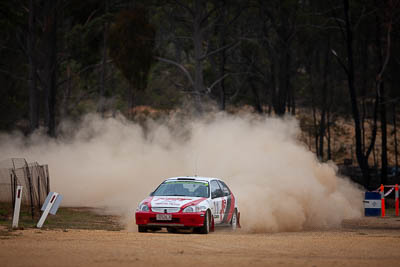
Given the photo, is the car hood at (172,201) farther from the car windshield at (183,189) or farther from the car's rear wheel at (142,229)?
the car's rear wheel at (142,229)

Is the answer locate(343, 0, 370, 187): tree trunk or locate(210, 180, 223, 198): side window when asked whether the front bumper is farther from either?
locate(343, 0, 370, 187): tree trunk

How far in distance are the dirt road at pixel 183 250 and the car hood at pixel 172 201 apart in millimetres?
833

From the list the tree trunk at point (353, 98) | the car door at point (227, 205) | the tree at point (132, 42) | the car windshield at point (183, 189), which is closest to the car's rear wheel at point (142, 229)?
the car windshield at point (183, 189)

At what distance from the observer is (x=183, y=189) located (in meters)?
17.2

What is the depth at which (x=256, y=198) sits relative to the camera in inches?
797

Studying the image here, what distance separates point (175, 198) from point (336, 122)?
56301 millimetres

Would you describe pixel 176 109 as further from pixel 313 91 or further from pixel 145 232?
pixel 145 232

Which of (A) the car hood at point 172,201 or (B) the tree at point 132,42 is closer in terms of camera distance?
(A) the car hood at point 172,201

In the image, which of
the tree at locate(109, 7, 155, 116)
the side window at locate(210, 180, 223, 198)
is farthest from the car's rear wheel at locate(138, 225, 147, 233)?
the tree at locate(109, 7, 155, 116)

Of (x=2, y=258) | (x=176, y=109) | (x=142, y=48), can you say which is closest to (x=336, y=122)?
(x=176, y=109)

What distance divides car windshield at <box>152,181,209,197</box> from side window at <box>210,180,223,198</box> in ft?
0.56

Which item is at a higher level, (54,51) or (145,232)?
(54,51)

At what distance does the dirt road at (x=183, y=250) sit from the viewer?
36.1 feet

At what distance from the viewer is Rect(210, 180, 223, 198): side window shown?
56.0ft
